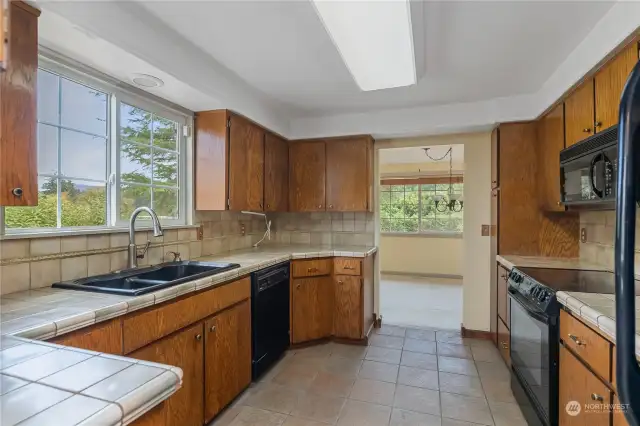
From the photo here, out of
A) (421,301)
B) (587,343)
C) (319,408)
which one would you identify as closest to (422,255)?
(421,301)

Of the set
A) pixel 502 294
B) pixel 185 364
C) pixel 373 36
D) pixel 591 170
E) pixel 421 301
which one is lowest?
pixel 421 301

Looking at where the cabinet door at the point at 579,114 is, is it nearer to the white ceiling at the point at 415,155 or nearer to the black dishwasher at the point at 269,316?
the black dishwasher at the point at 269,316

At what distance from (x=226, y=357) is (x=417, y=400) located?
130 cm

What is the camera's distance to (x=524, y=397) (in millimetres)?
1985

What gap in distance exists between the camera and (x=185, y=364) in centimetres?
168

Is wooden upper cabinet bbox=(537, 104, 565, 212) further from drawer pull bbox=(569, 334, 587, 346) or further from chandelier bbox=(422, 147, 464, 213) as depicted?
chandelier bbox=(422, 147, 464, 213)

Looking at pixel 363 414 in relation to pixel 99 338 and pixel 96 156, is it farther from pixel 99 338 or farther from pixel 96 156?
pixel 96 156

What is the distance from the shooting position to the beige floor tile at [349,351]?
9.48ft

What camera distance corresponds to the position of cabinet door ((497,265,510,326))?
8.63ft

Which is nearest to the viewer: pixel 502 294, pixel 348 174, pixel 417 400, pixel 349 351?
pixel 417 400

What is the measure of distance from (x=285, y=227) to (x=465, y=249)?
6.62 ft

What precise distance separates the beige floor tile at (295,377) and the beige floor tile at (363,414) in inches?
15.2

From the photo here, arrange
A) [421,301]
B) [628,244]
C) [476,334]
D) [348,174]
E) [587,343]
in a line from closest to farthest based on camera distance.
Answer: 1. [628,244]
2. [587,343]
3. [476,334]
4. [348,174]
5. [421,301]

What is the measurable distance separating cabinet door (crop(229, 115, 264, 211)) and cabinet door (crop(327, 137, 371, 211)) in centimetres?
77
